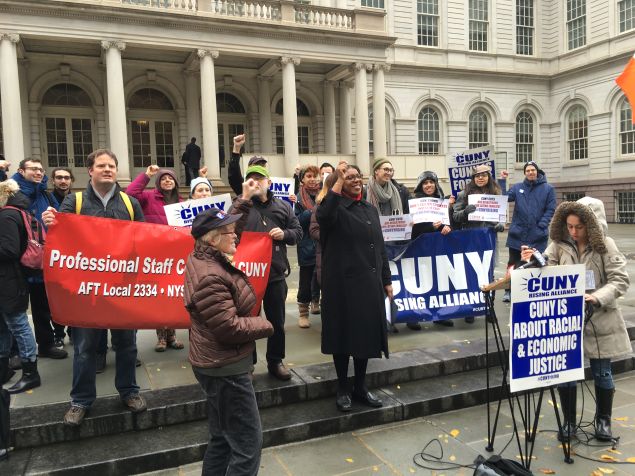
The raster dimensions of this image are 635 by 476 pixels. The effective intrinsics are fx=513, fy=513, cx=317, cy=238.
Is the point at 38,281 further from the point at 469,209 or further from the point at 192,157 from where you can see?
the point at 192,157

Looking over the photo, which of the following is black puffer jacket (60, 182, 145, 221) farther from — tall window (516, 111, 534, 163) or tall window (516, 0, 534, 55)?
tall window (516, 0, 534, 55)

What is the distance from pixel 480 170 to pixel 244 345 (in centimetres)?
553

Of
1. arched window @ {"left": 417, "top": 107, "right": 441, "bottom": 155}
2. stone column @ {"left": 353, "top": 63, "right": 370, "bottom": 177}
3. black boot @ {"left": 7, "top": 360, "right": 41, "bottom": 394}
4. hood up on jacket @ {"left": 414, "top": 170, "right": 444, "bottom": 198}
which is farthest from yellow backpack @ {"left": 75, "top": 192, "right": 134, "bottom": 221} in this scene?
arched window @ {"left": 417, "top": 107, "right": 441, "bottom": 155}

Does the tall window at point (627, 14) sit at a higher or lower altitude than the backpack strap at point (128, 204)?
higher

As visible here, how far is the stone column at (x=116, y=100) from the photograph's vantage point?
59.3 ft

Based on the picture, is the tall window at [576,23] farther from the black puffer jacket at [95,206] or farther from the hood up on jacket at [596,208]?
the black puffer jacket at [95,206]

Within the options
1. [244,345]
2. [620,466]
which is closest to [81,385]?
[244,345]

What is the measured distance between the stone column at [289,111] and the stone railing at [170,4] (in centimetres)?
385

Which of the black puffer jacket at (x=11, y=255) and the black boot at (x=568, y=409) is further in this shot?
the black puffer jacket at (x=11, y=255)

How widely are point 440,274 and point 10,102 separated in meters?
16.5

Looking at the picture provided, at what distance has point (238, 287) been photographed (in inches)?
121

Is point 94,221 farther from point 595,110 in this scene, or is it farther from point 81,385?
point 595,110

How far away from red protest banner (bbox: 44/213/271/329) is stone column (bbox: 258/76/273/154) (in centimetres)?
1925

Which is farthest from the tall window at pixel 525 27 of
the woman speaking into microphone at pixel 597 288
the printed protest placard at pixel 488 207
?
the woman speaking into microphone at pixel 597 288
